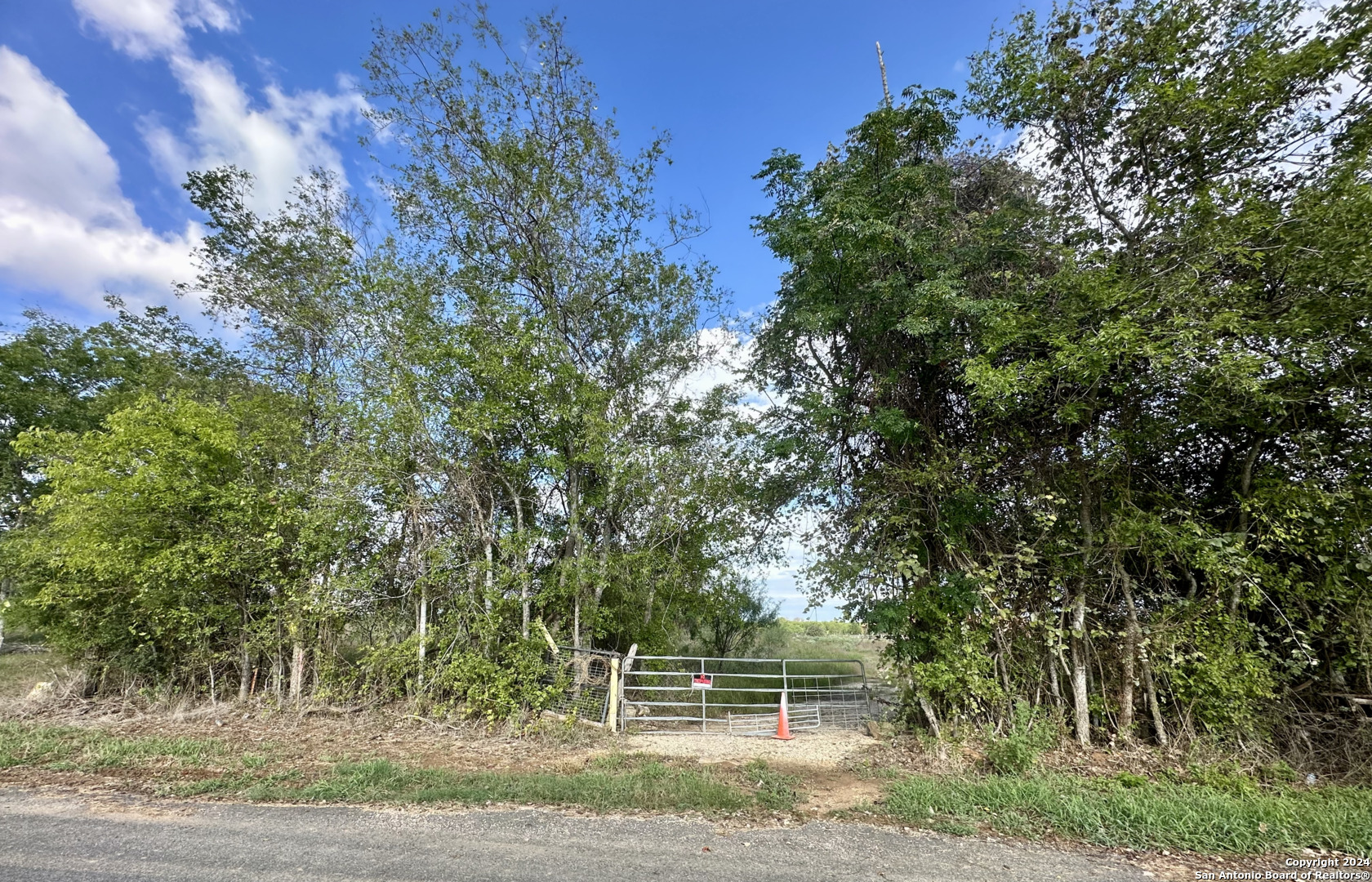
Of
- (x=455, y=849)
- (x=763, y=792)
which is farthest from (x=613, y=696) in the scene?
(x=455, y=849)

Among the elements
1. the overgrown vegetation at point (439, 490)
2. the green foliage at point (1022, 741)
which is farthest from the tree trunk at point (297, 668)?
the green foliage at point (1022, 741)

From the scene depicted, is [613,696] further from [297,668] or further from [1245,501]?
[1245,501]

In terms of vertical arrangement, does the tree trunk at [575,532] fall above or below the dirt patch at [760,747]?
above

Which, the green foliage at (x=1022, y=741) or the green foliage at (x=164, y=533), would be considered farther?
the green foliage at (x=164, y=533)

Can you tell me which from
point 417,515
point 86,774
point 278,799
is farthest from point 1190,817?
point 86,774

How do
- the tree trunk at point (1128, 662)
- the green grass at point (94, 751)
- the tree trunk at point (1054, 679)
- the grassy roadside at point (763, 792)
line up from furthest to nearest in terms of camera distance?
the tree trunk at point (1054, 679), the tree trunk at point (1128, 662), the green grass at point (94, 751), the grassy roadside at point (763, 792)

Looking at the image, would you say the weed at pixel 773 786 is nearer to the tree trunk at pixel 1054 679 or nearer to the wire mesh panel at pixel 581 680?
the wire mesh panel at pixel 581 680

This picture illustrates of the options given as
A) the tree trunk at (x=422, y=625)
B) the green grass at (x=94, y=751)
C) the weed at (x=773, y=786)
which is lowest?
the weed at (x=773, y=786)

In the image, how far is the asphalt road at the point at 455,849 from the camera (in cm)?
332

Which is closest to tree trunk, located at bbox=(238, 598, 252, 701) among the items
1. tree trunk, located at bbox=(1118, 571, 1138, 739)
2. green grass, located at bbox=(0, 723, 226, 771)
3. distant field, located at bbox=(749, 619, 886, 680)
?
green grass, located at bbox=(0, 723, 226, 771)

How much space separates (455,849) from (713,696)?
25.3 ft

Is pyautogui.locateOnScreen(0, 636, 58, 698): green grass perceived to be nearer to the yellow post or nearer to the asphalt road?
the asphalt road

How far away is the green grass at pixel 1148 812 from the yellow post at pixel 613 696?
13.1ft

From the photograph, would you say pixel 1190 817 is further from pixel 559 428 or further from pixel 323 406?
pixel 323 406
